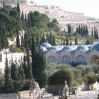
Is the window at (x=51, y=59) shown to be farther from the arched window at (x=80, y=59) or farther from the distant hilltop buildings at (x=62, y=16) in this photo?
the distant hilltop buildings at (x=62, y=16)

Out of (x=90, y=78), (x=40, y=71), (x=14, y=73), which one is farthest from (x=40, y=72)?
(x=90, y=78)

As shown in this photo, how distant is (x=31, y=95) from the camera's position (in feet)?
119

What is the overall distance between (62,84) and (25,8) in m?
93.0

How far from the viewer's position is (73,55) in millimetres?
58719

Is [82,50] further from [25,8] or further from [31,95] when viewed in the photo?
[25,8]

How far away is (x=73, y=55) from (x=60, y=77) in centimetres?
1760

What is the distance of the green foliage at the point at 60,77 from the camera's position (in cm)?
4138

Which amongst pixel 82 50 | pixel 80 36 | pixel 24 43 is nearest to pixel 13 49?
pixel 24 43

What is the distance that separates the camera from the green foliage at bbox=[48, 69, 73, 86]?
4138 cm

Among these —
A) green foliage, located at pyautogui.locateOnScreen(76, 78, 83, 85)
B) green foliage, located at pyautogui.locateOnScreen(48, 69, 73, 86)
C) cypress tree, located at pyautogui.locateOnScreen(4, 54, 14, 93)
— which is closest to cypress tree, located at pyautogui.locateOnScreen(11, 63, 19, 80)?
cypress tree, located at pyautogui.locateOnScreen(4, 54, 14, 93)

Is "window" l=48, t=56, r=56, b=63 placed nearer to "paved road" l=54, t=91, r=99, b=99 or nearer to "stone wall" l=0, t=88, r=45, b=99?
"paved road" l=54, t=91, r=99, b=99

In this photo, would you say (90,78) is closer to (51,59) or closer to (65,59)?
(65,59)

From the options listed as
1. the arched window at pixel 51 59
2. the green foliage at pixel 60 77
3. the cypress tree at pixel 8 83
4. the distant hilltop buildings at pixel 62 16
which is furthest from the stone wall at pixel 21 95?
the distant hilltop buildings at pixel 62 16

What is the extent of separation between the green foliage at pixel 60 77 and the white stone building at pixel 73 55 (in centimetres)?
1627
